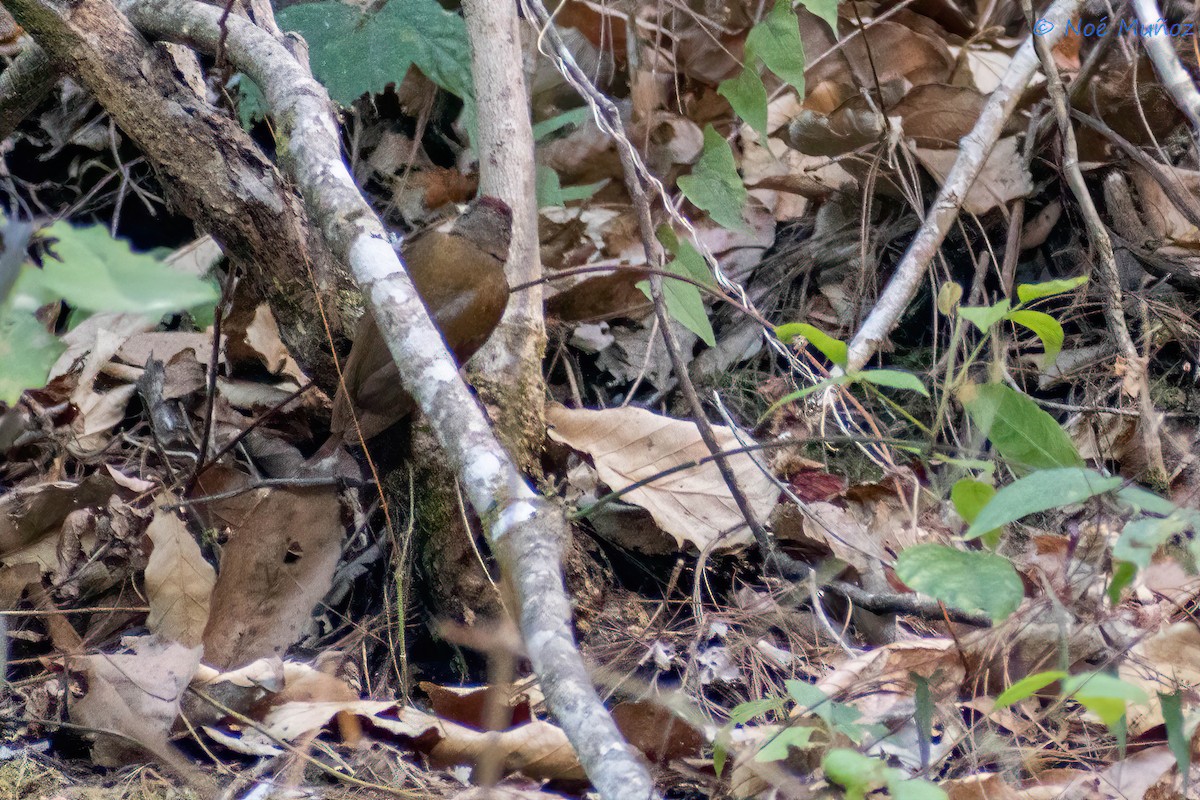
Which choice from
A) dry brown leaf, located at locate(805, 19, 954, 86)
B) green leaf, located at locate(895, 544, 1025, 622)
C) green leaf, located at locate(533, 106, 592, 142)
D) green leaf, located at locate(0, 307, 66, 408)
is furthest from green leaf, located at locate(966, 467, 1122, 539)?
dry brown leaf, located at locate(805, 19, 954, 86)

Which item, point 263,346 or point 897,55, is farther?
point 897,55

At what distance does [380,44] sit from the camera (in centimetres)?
367

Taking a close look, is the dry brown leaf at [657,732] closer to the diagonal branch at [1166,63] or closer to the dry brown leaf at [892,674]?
the dry brown leaf at [892,674]

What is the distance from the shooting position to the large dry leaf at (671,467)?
2.68 metres

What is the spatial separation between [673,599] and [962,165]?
1.59 m

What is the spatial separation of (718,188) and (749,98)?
300 millimetres

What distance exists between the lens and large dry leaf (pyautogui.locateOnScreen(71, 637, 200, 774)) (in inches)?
83.5

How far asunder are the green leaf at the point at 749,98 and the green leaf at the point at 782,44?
12 centimetres

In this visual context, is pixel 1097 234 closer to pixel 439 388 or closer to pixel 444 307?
pixel 444 307

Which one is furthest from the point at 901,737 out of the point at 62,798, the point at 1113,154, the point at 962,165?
the point at 1113,154

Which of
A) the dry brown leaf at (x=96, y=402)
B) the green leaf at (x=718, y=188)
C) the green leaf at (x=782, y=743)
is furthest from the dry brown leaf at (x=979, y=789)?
the dry brown leaf at (x=96, y=402)

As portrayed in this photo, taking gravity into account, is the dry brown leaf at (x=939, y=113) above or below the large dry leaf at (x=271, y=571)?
above

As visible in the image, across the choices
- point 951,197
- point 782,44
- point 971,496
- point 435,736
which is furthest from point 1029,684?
point 782,44

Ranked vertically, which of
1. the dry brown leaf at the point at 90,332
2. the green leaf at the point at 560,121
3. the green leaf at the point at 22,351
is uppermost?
the green leaf at the point at 22,351
